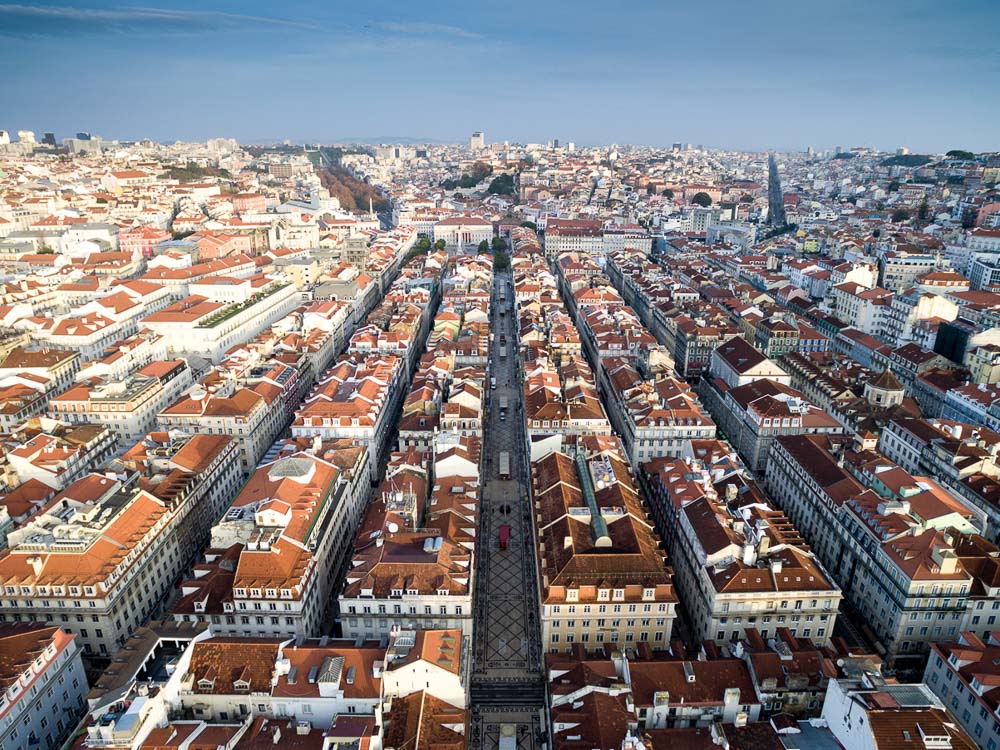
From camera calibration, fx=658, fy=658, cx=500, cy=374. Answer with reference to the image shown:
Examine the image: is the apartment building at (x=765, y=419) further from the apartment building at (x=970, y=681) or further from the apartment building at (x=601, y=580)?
the apartment building at (x=970, y=681)

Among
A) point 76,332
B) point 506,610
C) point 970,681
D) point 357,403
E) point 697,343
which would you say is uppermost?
point 697,343

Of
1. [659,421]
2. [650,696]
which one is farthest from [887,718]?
[659,421]

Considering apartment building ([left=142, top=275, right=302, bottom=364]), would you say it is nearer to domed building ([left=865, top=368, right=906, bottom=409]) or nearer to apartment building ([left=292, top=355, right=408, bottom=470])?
apartment building ([left=292, top=355, right=408, bottom=470])

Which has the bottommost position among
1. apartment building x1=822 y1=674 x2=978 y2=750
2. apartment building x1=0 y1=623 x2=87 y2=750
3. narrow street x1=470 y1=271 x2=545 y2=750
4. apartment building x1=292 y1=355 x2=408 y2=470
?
narrow street x1=470 y1=271 x2=545 y2=750

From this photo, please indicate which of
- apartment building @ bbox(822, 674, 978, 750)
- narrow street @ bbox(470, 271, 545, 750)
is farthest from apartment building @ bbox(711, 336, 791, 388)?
apartment building @ bbox(822, 674, 978, 750)

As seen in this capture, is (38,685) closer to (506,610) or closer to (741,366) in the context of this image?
(506,610)

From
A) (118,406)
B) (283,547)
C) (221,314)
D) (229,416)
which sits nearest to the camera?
(283,547)
